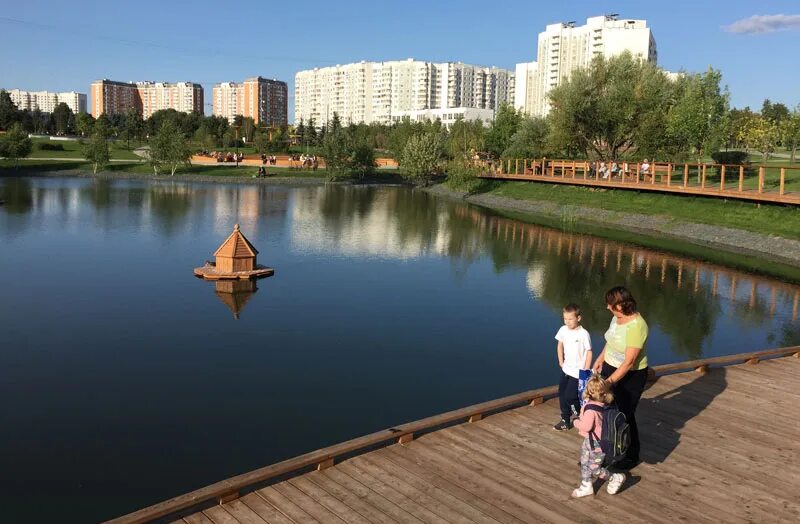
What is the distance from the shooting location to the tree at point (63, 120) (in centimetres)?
16262

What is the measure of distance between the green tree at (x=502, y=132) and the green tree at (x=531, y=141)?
10344mm

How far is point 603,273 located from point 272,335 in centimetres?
1617

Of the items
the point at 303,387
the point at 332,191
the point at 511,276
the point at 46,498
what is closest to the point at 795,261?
the point at 511,276

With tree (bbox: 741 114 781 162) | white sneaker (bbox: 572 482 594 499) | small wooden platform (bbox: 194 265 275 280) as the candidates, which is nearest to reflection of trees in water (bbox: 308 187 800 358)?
small wooden platform (bbox: 194 265 275 280)

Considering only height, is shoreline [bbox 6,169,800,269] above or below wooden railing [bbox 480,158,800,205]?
below

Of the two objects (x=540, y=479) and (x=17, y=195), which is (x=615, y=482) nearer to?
(x=540, y=479)

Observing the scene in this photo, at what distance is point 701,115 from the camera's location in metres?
52.0

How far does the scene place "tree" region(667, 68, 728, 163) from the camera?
52.0m

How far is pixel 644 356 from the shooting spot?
862 centimetres

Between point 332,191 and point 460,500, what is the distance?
70.2 m

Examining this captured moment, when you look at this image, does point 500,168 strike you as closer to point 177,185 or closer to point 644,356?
point 177,185

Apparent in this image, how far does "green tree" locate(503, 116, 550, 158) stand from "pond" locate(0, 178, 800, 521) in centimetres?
3900

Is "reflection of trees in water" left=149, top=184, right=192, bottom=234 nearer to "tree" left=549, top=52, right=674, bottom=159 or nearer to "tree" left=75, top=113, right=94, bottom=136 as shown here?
"tree" left=549, top=52, right=674, bottom=159

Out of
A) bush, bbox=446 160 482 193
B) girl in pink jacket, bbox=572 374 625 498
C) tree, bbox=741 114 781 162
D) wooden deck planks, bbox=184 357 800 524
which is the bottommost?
wooden deck planks, bbox=184 357 800 524
